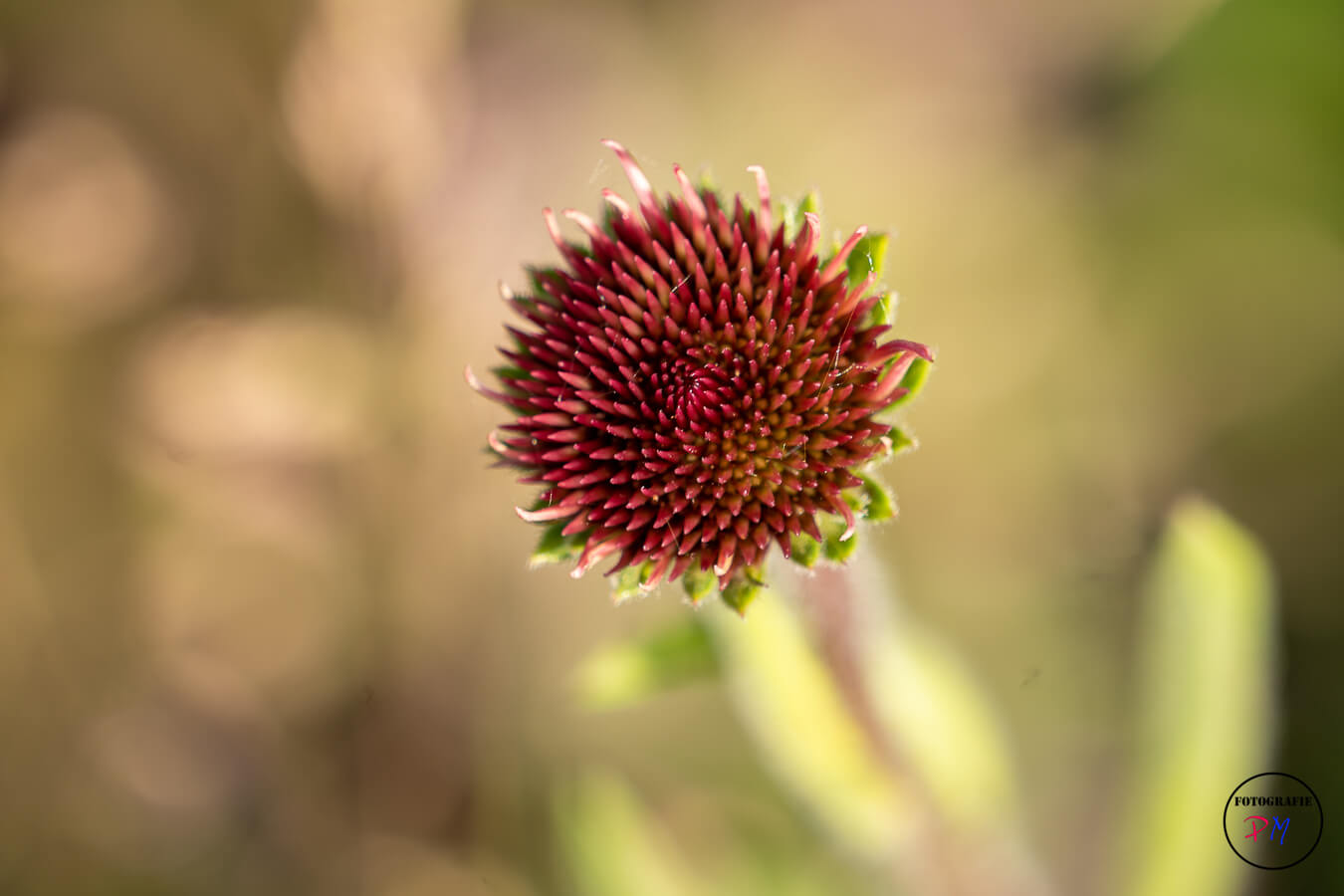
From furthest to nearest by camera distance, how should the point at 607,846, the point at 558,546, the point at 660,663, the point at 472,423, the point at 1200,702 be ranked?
the point at 472,423, the point at 607,846, the point at 1200,702, the point at 660,663, the point at 558,546

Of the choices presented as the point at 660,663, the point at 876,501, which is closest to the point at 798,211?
the point at 876,501

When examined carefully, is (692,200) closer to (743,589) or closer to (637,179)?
(637,179)

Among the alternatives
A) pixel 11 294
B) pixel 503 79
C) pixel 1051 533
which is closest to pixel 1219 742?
pixel 1051 533

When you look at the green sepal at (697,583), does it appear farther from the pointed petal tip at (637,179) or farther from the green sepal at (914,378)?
the pointed petal tip at (637,179)

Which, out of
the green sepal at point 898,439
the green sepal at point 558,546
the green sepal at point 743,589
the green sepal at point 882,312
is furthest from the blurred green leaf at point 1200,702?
the green sepal at point 558,546

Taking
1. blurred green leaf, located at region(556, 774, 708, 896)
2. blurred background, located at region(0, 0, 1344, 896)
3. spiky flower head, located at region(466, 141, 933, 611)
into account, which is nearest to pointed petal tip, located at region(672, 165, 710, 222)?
spiky flower head, located at region(466, 141, 933, 611)
